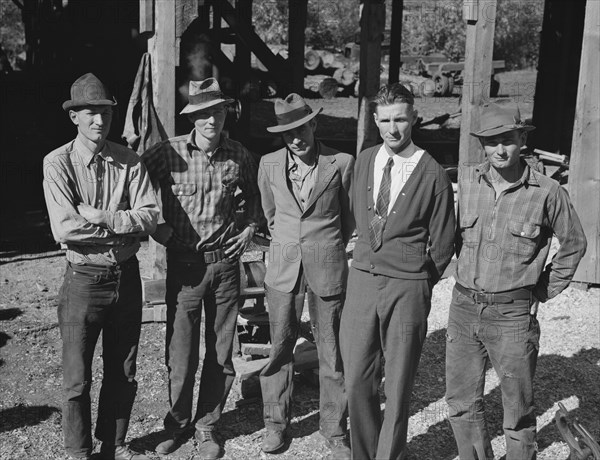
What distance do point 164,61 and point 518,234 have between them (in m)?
3.64

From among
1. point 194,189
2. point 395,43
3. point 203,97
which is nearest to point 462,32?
point 395,43

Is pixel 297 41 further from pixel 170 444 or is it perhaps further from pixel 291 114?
pixel 170 444

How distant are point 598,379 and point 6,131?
36.5ft

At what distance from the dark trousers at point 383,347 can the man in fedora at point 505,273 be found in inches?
10.8

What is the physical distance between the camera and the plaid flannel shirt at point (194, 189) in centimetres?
497

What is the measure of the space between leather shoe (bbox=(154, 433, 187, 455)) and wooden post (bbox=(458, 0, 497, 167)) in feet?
12.9

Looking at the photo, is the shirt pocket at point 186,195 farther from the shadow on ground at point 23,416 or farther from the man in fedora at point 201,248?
the shadow on ground at point 23,416

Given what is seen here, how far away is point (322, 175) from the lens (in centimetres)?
496

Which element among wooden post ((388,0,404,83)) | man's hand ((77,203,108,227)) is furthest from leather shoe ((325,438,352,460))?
wooden post ((388,0,404,83))

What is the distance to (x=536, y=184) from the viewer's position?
4.44m

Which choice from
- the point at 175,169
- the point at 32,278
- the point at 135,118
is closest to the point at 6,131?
the point at 32,278

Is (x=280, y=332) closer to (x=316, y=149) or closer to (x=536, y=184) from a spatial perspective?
(x=316, y=149)

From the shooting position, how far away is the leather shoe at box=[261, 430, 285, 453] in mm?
5125

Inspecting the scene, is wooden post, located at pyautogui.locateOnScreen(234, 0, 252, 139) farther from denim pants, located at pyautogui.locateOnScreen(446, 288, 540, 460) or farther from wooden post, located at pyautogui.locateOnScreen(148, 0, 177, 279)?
denim pants, located at pyautogui.locateOnScreen(446, 288, 540, 460)
